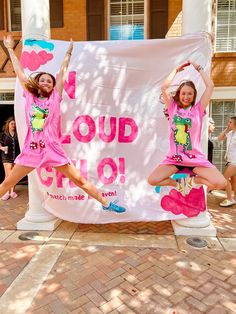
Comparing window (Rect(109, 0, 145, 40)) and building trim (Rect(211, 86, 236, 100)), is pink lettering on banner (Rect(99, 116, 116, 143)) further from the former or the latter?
window (Rect(109, 0, 145, 40))

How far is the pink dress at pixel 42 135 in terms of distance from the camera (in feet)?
12.0

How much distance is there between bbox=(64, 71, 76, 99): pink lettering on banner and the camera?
4605 millimetres

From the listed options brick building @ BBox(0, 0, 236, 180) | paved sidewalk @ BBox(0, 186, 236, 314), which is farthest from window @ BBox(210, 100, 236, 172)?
paved sidewalk @ BBox(0, 186, 236, 314)

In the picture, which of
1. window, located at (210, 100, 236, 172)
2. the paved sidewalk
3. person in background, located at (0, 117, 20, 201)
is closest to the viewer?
the paved sidewalk

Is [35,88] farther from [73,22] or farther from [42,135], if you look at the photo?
[73,22]

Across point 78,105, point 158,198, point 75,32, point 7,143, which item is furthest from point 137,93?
point 75,32

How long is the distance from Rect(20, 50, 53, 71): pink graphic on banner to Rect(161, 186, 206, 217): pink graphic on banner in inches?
109

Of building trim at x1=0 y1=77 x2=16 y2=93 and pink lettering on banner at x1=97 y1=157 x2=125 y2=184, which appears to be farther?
building trim at x1=0 y1=77 x2=16 y2=93

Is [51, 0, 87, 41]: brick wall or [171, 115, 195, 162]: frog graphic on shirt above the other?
[51, 0, 87, 41]: brick wall

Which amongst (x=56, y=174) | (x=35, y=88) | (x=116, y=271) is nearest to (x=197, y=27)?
(x=35, y=88)

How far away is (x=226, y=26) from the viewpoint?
840cm

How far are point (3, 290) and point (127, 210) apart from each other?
2075mm

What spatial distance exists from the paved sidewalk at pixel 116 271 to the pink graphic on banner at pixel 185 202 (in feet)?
1.34

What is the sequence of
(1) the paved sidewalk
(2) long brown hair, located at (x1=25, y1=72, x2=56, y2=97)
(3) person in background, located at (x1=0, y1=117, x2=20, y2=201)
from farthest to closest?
1. (3) person in background, located at (x1=0, y1=117, x2=20, y2=201)
2. (2) long brown hair, located at (x1=25, y1=72, x2=56, y2=97)
3. (1) the paved sidewalk
